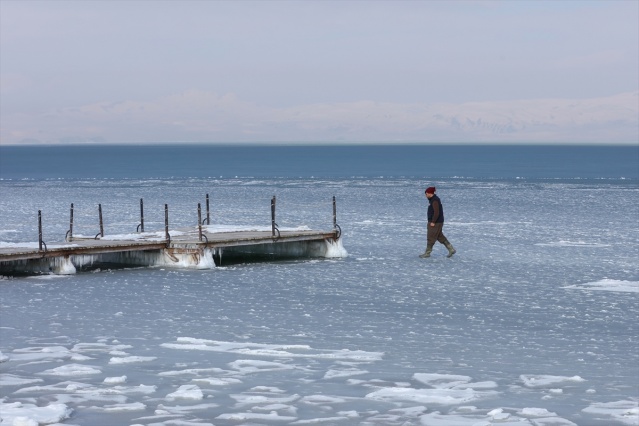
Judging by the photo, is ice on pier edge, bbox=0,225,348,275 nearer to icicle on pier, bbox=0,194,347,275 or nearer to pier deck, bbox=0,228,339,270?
icicle on pier, bbox=0,194,347,275

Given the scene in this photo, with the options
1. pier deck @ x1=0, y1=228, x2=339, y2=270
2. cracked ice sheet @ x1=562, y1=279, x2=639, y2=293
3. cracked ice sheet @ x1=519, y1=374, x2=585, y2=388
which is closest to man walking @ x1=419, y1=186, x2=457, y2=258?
pier deck @ x1=0, y1=228, x2=339, y2=270

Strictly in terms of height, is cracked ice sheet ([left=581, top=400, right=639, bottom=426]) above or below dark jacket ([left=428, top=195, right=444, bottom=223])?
below

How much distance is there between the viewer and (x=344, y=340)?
55.2 ft

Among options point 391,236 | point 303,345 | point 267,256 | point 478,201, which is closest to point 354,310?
point 303,345

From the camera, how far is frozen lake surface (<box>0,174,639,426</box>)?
41.2 feet

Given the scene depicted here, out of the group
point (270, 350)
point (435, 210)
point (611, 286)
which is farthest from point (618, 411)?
point (435, 210)

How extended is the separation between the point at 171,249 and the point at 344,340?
10195mm

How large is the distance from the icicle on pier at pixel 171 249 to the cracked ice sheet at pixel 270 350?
28.5ft

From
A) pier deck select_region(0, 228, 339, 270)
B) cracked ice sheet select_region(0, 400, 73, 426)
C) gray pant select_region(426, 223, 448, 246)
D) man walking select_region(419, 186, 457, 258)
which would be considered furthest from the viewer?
gray pant select_region(426, 223, 448, 246)

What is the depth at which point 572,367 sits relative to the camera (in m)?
14.9

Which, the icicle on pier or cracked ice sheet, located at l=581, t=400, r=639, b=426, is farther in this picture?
the icicle on pier

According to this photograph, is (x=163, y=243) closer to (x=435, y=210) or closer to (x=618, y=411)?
(x=435, y=210)

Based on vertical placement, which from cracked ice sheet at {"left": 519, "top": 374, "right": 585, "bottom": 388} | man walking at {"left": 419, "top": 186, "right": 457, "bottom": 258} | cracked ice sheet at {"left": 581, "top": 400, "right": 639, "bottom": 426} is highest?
man walking at {"left": 419, "top": 186, "right": 457, "bottom": 258}

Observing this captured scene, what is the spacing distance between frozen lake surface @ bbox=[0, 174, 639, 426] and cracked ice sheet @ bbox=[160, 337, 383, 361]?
0.04 metres
